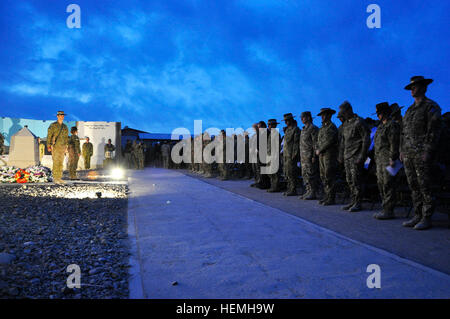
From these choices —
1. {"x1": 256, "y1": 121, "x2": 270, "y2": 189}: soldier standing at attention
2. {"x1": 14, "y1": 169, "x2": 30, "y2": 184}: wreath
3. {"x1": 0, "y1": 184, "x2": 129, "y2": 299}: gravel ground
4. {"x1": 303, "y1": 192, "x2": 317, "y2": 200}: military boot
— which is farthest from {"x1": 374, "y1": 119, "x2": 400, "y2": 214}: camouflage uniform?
{"x1": 14, "y1": 169, "x2": 30, "y2": 184}: wreath

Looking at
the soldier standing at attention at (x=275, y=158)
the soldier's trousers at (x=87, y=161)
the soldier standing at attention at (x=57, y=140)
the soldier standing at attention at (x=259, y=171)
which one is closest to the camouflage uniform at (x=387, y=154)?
the soldier standing at attention at (x=275, y=158)

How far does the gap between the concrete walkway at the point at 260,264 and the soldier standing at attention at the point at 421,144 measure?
1.61 meters

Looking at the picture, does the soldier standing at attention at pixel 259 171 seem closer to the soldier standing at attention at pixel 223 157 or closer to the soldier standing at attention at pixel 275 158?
the soldier standing at attention at pixel 275 158

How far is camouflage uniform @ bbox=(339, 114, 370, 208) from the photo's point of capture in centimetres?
608

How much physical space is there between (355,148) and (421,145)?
168 centimetres

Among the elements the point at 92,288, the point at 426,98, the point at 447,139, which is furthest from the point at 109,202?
the point at 447,139

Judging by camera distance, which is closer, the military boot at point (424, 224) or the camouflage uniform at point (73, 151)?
the military boot at point (424, 224)

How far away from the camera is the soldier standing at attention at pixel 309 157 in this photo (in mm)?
7863

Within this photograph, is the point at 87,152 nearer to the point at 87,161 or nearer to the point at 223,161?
the point at 87,161

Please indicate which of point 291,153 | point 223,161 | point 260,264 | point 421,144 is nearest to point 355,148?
point 421,144

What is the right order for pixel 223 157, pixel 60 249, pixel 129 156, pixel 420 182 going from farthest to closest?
pixel 129 156, pixel 223 157, pixel 420 182, pixel 60 249

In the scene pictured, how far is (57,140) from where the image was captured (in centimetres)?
1047

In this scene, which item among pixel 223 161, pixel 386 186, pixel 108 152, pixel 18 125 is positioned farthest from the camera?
pixel 18 125

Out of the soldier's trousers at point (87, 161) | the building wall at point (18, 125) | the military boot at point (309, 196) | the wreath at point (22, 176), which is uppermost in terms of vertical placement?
the building wall at point (18, 125)
